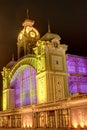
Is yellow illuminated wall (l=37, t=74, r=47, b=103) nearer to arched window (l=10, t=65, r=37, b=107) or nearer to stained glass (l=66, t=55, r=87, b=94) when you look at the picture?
arched window (l=10, t=65, r=37, b=107)

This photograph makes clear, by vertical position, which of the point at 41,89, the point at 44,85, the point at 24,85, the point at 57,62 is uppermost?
the point at 57,62

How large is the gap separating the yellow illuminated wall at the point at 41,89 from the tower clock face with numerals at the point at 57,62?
Answer: 9.21 feet

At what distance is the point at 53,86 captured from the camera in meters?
45.2

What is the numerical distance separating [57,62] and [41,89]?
5.69 meters

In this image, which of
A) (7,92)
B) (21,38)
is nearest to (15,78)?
(7,92)

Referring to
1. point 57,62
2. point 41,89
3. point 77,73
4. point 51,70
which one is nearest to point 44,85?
point 41,89

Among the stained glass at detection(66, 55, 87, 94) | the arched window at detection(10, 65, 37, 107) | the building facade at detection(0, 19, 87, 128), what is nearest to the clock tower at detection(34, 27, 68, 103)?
the building facade at detection(0, 19, 87, 128)

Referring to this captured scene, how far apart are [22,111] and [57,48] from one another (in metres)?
13.2

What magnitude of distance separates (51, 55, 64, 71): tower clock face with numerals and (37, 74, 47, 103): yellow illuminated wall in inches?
111

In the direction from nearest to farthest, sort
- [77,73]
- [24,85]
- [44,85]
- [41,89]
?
[44,85] → [41,89] → [77,73] → [24,85]

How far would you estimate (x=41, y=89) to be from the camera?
46500mm

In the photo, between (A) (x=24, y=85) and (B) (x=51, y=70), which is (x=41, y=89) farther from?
(A) (x=24, y=85)

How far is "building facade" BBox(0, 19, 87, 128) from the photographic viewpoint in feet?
107

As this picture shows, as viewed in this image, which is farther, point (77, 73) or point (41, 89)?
point (77, 73)
